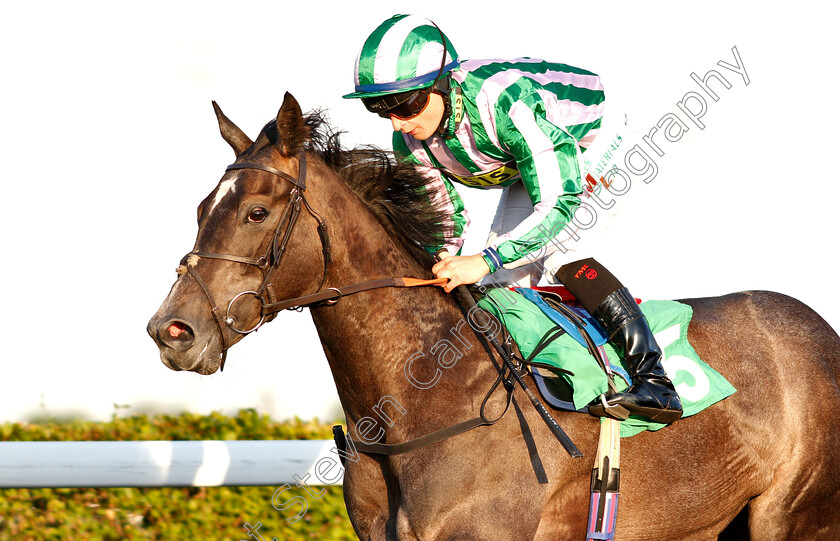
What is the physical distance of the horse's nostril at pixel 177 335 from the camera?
7.07 ft

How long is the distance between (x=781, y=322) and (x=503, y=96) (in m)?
1.48

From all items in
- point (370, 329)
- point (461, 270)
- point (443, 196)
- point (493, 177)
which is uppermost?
point (493, 177)

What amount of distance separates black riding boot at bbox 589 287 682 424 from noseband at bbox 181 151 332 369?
947mm

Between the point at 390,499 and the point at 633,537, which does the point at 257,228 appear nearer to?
the point at 390,499

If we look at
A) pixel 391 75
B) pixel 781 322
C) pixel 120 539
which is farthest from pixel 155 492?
pixel 781 322

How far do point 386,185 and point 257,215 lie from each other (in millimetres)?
560

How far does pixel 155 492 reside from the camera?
4.04 metres

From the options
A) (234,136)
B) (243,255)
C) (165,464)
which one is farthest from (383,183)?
(165,464)

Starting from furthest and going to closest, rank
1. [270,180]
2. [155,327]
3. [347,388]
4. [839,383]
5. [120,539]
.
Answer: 1. [120,539]
2. [839,383]
3. [347,388]
4. [270,180]
5. [155,327]

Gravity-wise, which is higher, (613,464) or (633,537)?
(613,464)

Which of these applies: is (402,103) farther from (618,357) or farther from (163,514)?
(163,514)

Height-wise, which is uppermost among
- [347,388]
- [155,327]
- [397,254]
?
[397,254]

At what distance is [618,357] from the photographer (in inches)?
108

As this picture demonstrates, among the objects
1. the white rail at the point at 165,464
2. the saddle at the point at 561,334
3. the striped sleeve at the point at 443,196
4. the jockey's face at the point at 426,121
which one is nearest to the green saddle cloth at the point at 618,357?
the saddle at the point at 561,334
